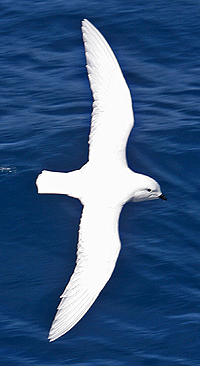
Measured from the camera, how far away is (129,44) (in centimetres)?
1457

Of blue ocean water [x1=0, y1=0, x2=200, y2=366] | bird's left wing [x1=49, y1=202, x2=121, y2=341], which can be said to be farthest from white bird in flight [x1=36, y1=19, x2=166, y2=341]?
blue ocean water [x1=0, y1=0, x2=200, y2=366]

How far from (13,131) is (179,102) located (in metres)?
3.26

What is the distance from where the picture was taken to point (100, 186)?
971 centimetres

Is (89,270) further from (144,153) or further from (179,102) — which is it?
(179,102)

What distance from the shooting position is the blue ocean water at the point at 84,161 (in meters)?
9.04

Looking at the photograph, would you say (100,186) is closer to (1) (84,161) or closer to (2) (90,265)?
(2) (90,265)

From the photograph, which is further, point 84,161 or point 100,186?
point 84,161

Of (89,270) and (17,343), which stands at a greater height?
(89,270)

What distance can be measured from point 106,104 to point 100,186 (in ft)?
5.58

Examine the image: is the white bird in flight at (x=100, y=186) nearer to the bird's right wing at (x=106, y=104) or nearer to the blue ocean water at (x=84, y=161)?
the bird's right wing at (x=106, y=104)

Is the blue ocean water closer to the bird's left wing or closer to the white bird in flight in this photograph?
the white bird in flight

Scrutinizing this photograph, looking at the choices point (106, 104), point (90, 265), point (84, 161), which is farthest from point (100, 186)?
point (84, 161)

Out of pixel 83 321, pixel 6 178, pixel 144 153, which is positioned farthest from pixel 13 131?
pixel 83 321

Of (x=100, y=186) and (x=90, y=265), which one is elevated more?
(x=100, y=186)
